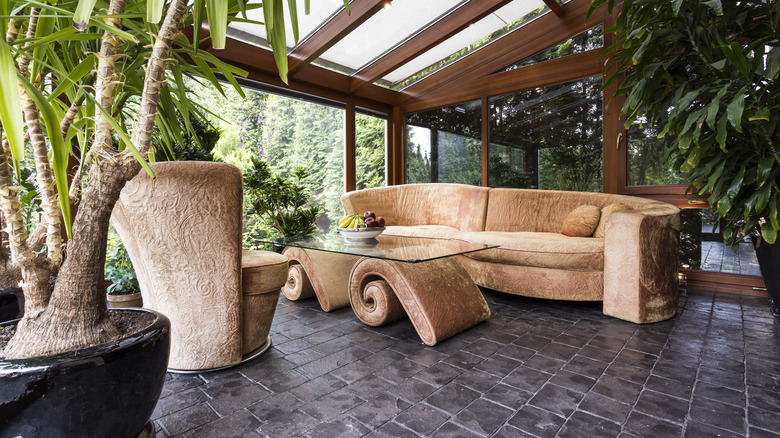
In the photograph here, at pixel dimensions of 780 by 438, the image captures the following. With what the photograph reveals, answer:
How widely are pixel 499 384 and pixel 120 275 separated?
96.0 inches

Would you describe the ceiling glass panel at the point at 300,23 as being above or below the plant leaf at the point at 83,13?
above

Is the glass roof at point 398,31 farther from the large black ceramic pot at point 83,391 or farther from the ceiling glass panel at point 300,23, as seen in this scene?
the large black ceramic pot at point 83,391

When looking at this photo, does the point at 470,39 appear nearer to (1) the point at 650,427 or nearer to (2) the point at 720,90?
(2) the point at 720,90

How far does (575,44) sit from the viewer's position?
13.5ft

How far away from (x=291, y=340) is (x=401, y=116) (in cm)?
405

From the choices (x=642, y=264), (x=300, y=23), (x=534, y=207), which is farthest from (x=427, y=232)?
(x=300, y=23)

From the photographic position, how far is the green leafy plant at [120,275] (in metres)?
2.49

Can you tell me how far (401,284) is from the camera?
217 cm

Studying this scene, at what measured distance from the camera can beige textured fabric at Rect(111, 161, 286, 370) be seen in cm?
162

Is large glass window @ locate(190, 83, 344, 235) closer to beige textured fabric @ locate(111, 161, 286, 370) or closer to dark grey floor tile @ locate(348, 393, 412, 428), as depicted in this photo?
beige textured fabric @ locate(111, 161, 286, 370)

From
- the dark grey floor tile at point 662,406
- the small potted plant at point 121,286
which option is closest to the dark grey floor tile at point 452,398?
the dark grey floor tile at point 662,406

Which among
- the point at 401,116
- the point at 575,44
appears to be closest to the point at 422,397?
the point at 575,44

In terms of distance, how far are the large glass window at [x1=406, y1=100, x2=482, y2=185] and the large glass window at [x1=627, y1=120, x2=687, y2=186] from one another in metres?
1.65

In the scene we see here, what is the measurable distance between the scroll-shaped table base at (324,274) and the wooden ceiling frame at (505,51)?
3.16 m
